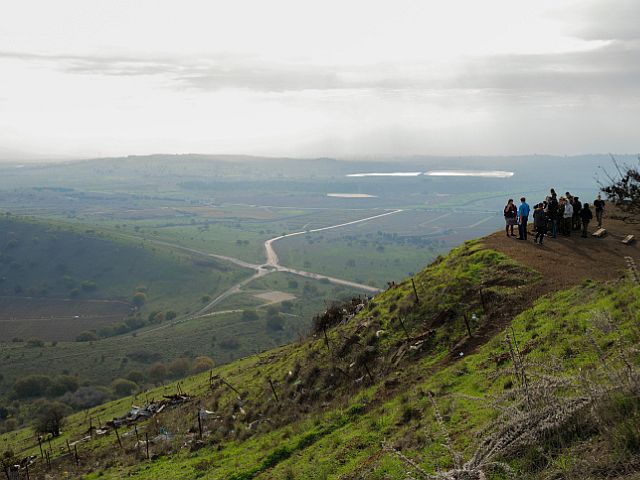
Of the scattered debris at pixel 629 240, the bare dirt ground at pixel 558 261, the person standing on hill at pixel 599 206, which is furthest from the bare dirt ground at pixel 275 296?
the scattered debris at pixel 629 240

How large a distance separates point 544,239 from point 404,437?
2165 centimetres

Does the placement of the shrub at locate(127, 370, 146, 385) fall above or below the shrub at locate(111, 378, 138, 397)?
below

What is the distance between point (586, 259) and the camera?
86.8ft

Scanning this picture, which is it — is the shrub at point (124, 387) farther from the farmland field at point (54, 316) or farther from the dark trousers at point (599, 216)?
the dark trousers at point (599, 216)

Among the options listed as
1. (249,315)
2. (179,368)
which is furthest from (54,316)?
(179,368)

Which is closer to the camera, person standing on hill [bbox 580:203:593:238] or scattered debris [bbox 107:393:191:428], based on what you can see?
scattered debris [bbox 107:393:191:428]

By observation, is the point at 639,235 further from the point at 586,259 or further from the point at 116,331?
the point at 116,331

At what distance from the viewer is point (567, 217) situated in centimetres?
3120

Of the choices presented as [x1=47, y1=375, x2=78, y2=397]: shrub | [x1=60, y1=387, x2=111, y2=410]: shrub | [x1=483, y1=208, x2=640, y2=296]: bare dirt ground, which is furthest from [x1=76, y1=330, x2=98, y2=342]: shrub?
[x1=483, y1=208, x2=640, y2=296]: bare dirt ground

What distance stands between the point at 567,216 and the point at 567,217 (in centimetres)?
25

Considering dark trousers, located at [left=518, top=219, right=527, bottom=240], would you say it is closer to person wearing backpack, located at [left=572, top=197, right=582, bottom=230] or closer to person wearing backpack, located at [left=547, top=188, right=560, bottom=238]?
person wearing backpack, located at [left=547, top=188, right=560, bottom=238]

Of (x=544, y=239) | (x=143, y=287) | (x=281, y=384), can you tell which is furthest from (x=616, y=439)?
(x=143, y=287)

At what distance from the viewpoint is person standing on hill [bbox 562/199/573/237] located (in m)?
30.7

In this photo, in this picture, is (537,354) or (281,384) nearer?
(537,354)
